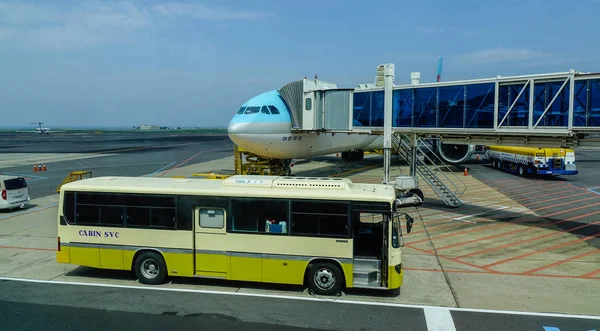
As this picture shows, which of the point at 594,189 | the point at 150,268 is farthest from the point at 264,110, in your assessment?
the point at 594,189

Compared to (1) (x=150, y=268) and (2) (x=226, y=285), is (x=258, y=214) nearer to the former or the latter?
(2) (x=226, y=285)

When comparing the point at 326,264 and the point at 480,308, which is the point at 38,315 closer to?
the point at 326,264

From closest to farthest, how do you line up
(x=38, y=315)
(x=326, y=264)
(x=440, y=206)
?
(x=38, y=315) → (x=326, y=264) → (x=440, y=206)

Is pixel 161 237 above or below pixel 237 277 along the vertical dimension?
above

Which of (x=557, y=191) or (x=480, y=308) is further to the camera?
(x=557, y=191)

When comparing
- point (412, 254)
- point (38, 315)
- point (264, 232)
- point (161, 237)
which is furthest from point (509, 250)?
point (38, 315)

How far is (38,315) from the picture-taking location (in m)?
11.2

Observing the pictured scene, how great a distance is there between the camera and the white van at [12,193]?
78.4 feet

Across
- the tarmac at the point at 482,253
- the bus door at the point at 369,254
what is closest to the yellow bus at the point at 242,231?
the bus door at the point at 369,254

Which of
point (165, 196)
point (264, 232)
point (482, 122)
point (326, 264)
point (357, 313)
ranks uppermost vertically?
point (482, 122)

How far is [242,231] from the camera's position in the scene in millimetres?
12938

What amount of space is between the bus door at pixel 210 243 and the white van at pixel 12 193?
1609 cm

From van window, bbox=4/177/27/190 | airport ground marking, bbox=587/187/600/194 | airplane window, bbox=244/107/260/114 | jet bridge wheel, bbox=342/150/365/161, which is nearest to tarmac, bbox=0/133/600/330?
airport ground marking, bbox=587/187/600/194

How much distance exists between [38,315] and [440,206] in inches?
794
